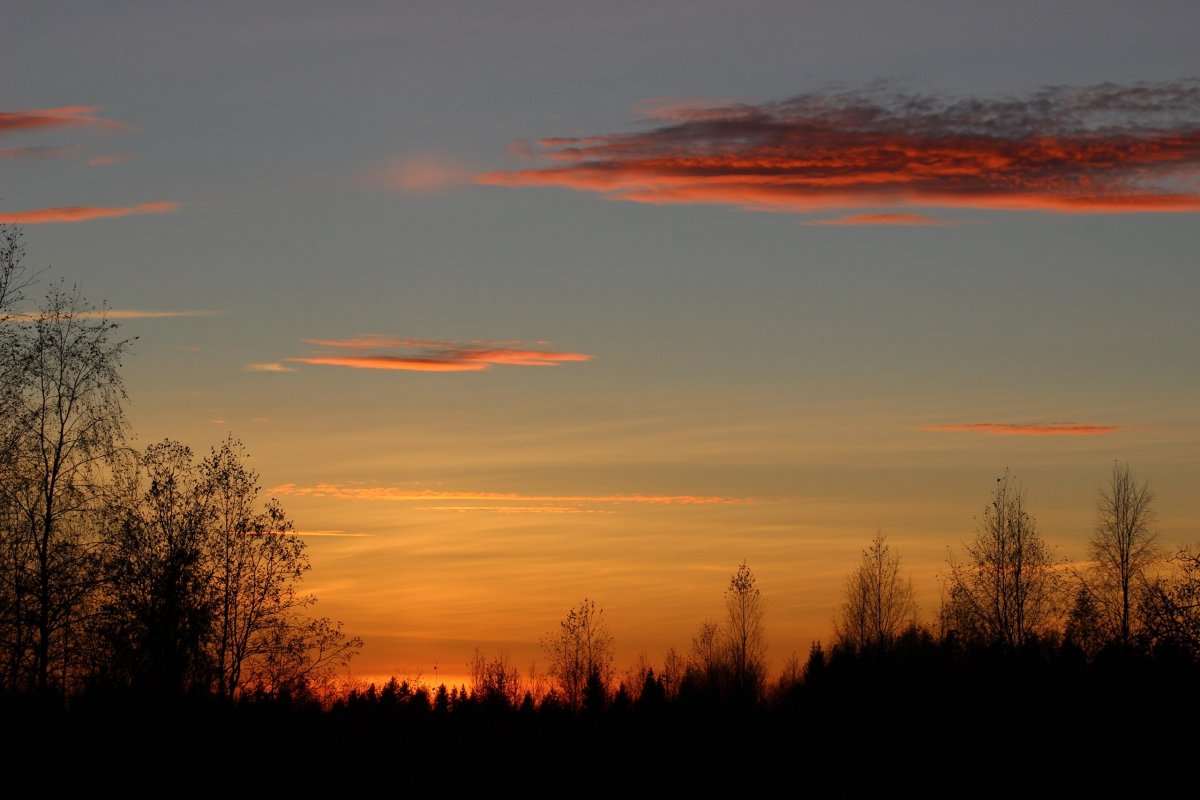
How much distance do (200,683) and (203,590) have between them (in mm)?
5133

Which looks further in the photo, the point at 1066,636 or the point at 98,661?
the point at 1066,636

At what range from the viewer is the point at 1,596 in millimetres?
39156

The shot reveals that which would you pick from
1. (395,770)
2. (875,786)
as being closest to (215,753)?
(395,770)

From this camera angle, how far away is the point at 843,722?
277ft

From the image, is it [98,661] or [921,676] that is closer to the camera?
[98,661]

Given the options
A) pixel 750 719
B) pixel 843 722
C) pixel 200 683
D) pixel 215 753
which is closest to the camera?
pixel 215 753

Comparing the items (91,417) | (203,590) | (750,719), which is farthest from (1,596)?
(750,719)

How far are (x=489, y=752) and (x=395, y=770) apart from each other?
6.95m

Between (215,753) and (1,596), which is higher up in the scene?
(1,596)

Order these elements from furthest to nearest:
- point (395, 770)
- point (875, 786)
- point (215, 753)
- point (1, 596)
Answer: point (395, 770)
point (875, 786)
point (215, 753)
point (1, 596)

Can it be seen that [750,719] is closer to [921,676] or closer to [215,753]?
[921,676]

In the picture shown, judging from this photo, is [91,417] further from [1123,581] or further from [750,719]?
[1123,581]

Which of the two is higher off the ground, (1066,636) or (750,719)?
(1066,636)

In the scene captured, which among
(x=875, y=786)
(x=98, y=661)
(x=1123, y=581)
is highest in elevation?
(x=1123, y=581)
